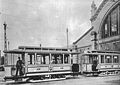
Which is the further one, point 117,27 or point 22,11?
point 117,27

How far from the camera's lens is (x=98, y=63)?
64.5ft

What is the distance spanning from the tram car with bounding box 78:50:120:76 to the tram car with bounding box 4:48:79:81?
7.88ft

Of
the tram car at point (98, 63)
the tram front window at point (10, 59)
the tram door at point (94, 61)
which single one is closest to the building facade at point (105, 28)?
the tram car at point (98, 63)

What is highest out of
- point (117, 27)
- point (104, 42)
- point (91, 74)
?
point (117, 27)

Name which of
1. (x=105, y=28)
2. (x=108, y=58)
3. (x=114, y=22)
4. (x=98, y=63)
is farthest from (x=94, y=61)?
(x=105, y=28)

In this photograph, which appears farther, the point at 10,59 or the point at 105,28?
the point at 105,28

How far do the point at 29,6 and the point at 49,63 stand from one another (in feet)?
19.4

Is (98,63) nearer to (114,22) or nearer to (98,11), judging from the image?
(114,22)

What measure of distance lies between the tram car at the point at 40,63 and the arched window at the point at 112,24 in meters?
15.7

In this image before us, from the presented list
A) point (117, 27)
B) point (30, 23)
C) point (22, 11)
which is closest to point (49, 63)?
point (30, 23)

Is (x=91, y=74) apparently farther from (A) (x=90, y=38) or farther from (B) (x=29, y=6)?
(A) (x=90, y=38)

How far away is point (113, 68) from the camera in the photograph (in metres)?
21.3

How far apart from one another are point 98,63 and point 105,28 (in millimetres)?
15282

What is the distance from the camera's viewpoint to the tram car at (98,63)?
747 inches
